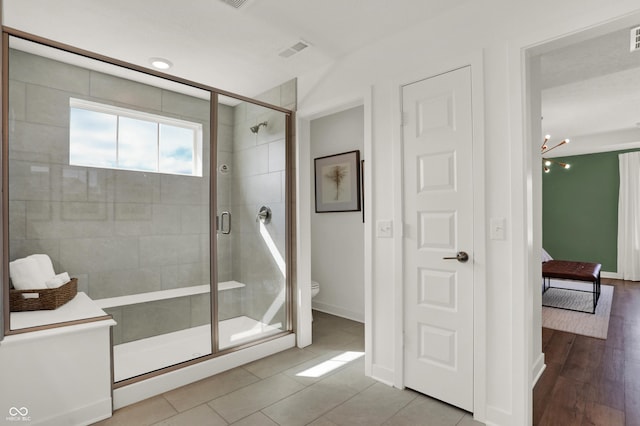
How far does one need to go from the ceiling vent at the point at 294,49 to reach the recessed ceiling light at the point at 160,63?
3.23 ft

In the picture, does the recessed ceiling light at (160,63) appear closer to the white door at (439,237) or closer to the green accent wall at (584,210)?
the white door at (439,237)

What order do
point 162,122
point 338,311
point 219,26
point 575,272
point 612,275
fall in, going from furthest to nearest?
point 612,275 < point 575,272 < point 338,311 < point 162,122 < point 219,26

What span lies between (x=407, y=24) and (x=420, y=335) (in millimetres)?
2130

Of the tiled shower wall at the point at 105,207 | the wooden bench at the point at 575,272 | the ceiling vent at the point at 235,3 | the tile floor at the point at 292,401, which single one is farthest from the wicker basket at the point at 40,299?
the wooden bench at the point at 575,272

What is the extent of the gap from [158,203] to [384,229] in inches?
78.2

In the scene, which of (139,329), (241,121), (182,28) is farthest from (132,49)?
(139,329)

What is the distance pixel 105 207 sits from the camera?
2.70 meters

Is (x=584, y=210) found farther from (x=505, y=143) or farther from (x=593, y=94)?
(x=505, y=143)

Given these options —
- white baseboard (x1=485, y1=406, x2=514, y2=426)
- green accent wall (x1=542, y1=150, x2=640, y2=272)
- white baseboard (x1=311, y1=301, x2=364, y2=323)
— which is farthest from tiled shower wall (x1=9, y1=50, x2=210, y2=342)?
green accent wall (x1=542, y1=150, x2=640, y2=272)

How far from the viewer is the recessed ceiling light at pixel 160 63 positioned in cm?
284

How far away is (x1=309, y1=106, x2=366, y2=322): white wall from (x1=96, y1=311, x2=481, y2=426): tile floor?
1.20 meters

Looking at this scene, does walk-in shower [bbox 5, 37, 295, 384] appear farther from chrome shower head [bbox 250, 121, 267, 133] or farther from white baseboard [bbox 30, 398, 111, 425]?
white baseboard [bbox 30, 398, 111, 425]

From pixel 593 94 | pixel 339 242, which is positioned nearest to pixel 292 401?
pixel 339 242

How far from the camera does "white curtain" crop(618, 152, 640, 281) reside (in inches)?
237
